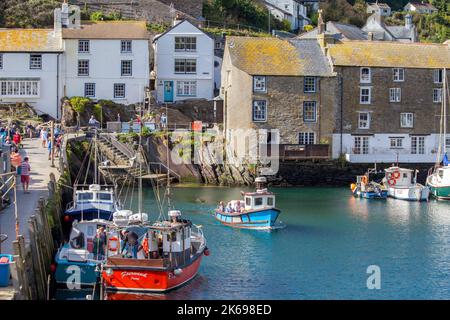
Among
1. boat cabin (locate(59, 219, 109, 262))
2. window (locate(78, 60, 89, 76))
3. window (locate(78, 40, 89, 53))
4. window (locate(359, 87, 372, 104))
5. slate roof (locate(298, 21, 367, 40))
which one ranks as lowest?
boat cabin (locate(59, 219, 109, 262))

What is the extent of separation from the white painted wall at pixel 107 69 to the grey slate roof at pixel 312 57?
42.1ft

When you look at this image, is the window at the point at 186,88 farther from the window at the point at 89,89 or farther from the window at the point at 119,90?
the window at the point at 89,89

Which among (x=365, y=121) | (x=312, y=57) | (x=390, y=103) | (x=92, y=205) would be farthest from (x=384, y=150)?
(x=92, y=205)

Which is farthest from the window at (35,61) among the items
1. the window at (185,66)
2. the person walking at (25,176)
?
the person walking at (25,176)

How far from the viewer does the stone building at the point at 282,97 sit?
65.8m

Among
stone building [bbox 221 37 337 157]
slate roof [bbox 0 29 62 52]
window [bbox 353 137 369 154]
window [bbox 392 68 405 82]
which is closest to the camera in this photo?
stone building [bbox 221 37 337 157]

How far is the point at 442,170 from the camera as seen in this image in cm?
6275

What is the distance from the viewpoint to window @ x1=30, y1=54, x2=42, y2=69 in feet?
236

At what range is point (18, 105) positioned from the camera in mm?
70750

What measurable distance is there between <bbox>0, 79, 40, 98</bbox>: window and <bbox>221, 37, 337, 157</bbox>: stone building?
16.0 m

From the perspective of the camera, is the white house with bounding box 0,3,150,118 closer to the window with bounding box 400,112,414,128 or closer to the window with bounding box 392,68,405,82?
the window with bounding box 392,68,405,82

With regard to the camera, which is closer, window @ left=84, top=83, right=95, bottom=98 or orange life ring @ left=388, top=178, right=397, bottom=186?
orange life ring @ left=388, top=178, right=397, bottom=186

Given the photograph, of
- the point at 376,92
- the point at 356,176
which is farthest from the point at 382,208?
the point at 376,92

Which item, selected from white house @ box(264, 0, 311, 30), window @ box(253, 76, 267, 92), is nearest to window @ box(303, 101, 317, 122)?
window @ box(253, 76, 267, 92)
